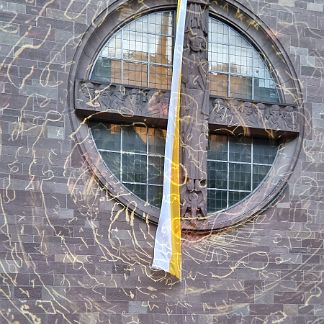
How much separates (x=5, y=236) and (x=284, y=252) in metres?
5.65

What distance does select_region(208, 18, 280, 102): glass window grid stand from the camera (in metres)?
17.5

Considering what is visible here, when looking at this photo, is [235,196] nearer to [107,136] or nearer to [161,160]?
[161,160]

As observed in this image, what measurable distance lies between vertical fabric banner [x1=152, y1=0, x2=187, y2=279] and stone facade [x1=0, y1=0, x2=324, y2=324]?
282 mm

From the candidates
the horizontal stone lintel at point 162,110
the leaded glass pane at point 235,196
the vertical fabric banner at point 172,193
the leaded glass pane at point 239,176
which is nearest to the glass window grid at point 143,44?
the horizontal stone lintel at point 162,110

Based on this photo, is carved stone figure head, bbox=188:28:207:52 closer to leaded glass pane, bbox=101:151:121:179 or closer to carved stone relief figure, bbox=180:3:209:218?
carved stone relief figure, bbox=180:3:209:218

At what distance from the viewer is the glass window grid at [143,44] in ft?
54.8

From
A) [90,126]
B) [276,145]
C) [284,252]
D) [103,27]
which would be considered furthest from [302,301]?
[103,27]

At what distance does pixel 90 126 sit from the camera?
53.5ft

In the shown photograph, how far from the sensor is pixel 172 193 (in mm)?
16141

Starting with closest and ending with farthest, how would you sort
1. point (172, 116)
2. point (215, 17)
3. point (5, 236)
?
point (5, 236)
point (172, 116)
point (215, 17)

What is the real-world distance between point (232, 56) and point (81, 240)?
5127 mm

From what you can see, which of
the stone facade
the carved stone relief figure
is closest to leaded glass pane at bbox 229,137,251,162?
the carved stone relief figure

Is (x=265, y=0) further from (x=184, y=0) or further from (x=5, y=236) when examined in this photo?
(x=5, y=236)

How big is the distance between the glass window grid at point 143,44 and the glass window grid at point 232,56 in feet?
2.99
